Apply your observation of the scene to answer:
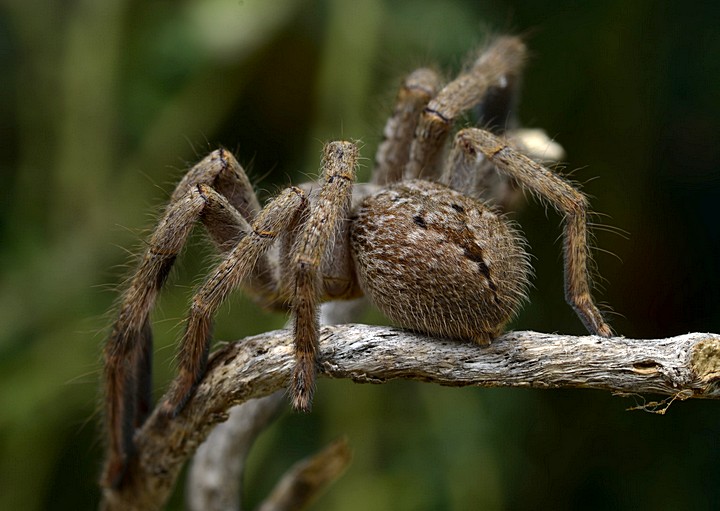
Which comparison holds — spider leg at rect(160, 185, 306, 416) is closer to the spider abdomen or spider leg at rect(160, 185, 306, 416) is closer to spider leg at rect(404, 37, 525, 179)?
the spider abdomen

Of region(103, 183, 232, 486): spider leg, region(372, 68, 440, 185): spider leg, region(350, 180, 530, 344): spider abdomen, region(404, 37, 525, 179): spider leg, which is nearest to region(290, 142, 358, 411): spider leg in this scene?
region(350, 180, 530, 344): spider abdomen

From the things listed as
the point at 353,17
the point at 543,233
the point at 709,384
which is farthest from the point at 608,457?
the point at 353,17

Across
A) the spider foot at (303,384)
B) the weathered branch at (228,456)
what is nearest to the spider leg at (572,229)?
the spider foot at (303,384)

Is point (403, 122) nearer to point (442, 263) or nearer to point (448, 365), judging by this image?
point (442, 263)

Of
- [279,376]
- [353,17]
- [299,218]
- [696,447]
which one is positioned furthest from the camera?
[353,17]

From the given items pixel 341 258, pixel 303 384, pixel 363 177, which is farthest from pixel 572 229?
pixel 363 177

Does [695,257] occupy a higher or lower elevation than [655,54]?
lower

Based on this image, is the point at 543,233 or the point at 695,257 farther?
the point at 543,233

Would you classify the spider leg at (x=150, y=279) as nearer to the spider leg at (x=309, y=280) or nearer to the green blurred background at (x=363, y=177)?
the spider leg at (x=309, y=280)

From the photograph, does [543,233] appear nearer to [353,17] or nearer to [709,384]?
[353,17]
